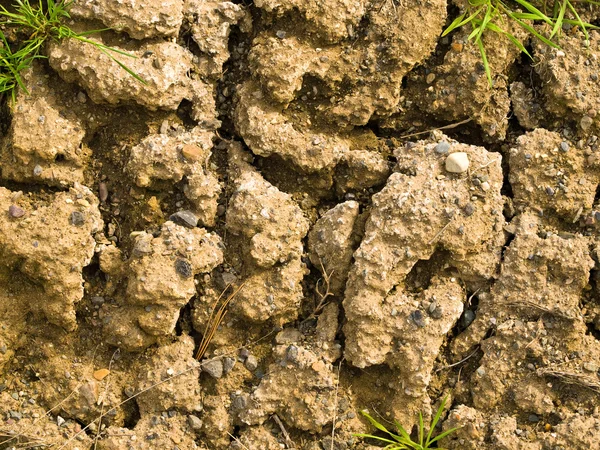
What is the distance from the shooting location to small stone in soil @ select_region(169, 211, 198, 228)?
255cm

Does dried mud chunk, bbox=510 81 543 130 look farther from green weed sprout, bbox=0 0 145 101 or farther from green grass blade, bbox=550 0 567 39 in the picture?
green weed sprout, bbox=0 0 145 101

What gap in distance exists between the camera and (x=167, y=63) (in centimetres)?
259

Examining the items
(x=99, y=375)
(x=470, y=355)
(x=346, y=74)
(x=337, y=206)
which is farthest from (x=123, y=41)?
(x=470, y=355)

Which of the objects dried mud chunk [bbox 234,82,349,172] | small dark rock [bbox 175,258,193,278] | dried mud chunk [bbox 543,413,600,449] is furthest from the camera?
dried mud chunk [bbox 234,82,349,172]

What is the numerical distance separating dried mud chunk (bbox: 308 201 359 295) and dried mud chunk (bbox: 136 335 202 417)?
56cm

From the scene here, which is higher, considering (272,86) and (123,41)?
(123,41)

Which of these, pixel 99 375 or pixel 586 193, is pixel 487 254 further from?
pixel 99 375

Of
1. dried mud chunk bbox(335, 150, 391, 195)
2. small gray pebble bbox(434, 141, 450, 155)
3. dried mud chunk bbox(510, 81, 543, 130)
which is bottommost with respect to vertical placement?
dried mud chunk bbox(335, 150, 391, 195)

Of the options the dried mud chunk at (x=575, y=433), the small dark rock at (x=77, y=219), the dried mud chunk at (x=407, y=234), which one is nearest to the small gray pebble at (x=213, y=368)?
the dried mud chunk at (x=407, y=234)

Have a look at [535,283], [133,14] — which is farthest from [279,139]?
[535,283]

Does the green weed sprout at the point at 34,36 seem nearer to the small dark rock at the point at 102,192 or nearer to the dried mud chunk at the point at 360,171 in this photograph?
the small dark rock at the point at 102,192

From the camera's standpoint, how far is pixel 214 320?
101 inches

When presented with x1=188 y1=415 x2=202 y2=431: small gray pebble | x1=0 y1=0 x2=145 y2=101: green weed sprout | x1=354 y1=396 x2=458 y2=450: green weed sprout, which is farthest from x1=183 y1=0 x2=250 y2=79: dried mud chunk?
x1=354 y1=396 x2=458 y2=450: green weed sprout

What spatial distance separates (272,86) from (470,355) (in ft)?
3.92
